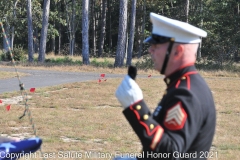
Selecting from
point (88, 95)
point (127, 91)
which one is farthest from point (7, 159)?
point (88, 95)

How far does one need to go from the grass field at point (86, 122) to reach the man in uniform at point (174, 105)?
451 cm

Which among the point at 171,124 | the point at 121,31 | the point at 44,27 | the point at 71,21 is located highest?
the point at 171,124

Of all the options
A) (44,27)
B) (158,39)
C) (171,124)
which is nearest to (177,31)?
(158,39)

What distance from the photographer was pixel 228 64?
26.2 meters

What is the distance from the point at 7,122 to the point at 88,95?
4937 millimetres

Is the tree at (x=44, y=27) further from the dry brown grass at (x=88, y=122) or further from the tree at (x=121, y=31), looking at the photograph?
the dry brown grass at (x=88, y=122)

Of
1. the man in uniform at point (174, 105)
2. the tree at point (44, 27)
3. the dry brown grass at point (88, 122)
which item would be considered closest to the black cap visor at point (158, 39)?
the man in uniform at point (174, 105)

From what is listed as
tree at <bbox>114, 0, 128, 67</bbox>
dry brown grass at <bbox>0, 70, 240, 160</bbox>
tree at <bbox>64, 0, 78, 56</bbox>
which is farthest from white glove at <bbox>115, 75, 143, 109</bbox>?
tree at <bbox>64, 0, 78, 56</bbox>

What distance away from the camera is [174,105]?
7.46 feet

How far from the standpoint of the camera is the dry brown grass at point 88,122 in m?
7.44

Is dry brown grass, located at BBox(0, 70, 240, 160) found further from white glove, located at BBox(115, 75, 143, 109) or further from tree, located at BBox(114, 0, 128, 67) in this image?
A: tree, located at BBox(114, 0, 128, 67)

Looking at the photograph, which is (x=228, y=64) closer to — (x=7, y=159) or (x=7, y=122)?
(x=7, y=122)

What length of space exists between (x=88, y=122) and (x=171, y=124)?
730cm

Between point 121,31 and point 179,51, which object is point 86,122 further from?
point 121,31
